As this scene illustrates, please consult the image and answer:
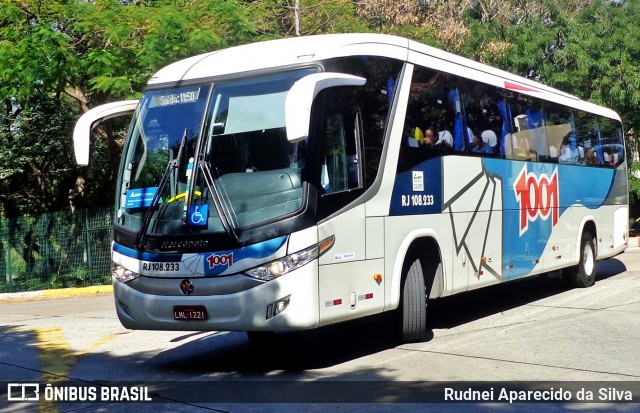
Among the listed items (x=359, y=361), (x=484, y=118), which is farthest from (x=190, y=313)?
(x=484, y=118)

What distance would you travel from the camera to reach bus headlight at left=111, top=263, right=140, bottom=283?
9047mm

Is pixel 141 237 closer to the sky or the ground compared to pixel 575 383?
closer to the sky

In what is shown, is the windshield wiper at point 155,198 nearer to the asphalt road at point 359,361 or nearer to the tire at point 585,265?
the asphalt road at point 359,361

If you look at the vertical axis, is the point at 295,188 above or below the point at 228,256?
above

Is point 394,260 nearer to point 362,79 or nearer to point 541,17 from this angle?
point 362,79

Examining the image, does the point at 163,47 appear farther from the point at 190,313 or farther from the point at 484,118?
the point at 190,313

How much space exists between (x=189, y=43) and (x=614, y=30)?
602 inches

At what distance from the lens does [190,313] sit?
862 centimetres

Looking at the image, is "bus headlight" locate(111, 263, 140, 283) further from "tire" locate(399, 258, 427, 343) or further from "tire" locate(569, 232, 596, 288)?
"tire" locate(569, 232, 596, 288)

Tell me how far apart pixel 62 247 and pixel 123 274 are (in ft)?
45.6

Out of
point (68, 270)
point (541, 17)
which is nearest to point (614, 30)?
point (541, 17)

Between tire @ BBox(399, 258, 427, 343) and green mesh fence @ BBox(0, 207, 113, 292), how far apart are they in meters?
13.6

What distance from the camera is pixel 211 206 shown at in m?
A: 8.59

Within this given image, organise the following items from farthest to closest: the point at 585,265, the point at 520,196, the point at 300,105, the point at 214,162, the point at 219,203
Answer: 1. the point at 585,265
2. the point at 520,196
3. the point at 214,162
4. the point at 219,203
5. the point at 300,105
